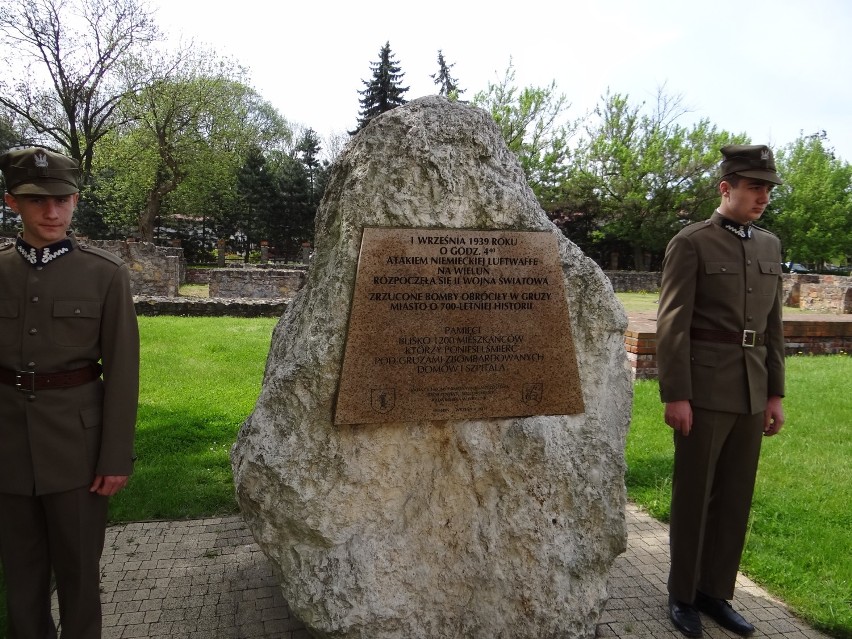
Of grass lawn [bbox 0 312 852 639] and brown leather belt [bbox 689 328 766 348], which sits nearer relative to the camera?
brown leather belt [bbox 689 328 766 348]

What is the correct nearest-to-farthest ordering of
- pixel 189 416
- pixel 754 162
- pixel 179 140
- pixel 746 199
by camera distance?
pixel 754 162 < pixel 746 199 < pixel 189 416 < pixel 179 140

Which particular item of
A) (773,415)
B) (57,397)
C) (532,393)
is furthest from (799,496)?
(57,397)

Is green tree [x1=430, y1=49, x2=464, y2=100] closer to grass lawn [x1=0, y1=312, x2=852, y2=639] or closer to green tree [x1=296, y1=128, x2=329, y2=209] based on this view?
green tree [x1=296, y1=128, x2=329, y2=209]

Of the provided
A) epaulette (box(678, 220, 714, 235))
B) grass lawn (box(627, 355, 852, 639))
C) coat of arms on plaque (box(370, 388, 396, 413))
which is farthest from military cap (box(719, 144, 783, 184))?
grass lawn (box(627, 355, 852, 639))

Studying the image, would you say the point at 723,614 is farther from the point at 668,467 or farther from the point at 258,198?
the point at 258,198

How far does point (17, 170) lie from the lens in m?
2.38

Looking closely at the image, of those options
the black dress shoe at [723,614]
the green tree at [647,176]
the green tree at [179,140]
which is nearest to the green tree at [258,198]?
the green tree at [179,140]

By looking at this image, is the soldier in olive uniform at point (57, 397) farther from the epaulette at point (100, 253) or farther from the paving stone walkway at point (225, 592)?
the paving stone walkway at point (225, 592)

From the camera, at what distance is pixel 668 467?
17.3 ft

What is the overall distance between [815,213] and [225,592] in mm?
36620

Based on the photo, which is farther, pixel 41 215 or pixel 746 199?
pixel 746 199

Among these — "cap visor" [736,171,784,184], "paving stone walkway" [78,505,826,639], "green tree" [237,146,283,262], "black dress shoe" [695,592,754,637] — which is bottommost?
"paving stone walkway" [78,505,826,639]

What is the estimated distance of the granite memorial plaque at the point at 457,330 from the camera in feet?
8.90

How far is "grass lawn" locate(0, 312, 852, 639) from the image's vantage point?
145 inches
